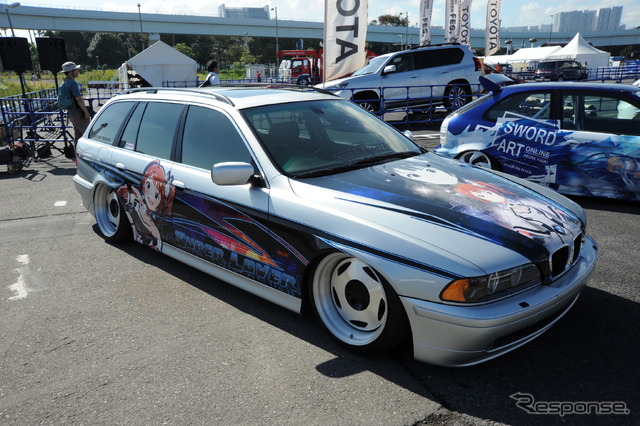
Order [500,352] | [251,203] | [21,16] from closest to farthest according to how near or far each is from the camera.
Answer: [500,352] < [251,203] < [21,16]

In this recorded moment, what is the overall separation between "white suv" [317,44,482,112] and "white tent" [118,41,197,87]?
20.1 m

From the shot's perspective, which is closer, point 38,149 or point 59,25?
point 38,149

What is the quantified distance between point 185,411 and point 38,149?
10159mm

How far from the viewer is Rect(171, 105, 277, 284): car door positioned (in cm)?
341

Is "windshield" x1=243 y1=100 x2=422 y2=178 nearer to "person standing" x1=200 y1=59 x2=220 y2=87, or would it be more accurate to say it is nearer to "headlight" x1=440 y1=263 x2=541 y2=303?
"headlight" x1=440 y1=263 x2=541 y2=303

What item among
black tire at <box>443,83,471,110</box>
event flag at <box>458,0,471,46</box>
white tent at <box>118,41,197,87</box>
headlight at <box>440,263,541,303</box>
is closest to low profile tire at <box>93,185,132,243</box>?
headlight at <box>440,263,541,303</box>

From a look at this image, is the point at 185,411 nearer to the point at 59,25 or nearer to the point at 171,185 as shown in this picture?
the point at 171,185

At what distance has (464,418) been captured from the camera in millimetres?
2473

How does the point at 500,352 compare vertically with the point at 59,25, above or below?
below

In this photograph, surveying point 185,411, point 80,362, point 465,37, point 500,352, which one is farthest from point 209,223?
point 465,37

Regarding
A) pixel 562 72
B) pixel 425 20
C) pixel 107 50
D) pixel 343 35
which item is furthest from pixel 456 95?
pixel 107 50

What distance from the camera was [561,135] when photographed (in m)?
6.07

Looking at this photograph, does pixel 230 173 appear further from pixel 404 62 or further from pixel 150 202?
pixel 404 62

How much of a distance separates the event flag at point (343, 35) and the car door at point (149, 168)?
7757mm
